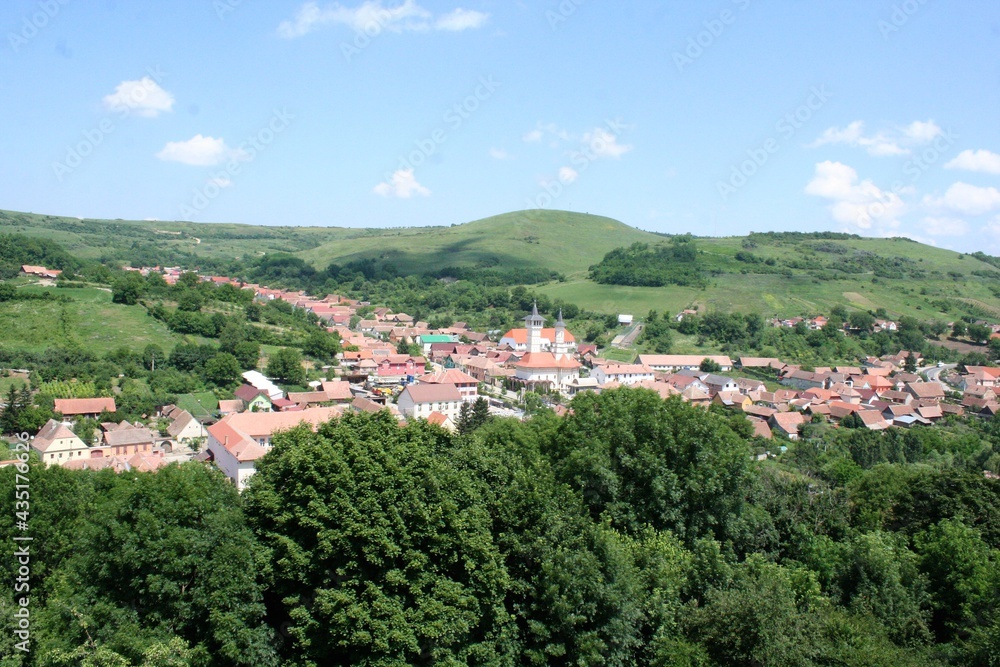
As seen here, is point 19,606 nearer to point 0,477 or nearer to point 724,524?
point 0,477

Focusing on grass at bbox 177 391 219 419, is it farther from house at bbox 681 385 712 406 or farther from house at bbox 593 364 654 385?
house at bbox 681 385 712 406

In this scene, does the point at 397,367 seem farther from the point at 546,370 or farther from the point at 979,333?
the point at 979,333

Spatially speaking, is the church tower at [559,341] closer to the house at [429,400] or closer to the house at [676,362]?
the house at [676,362]

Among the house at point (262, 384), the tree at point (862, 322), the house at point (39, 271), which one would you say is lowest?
the house at point (262, 384)

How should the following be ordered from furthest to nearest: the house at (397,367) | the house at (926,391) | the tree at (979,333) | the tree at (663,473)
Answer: the tree at (979,333) < the house at (926,391) < the house at (397,367) < the tree at (663,473)

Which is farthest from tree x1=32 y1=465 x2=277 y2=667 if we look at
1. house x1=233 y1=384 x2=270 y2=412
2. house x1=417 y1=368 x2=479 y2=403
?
house x1=417 y1=368 x2=479 y2=403

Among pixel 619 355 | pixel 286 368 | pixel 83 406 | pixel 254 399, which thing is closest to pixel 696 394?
pixel 619 355

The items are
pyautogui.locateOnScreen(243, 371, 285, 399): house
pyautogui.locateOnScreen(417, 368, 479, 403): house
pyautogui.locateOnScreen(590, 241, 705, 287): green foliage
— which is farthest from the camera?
pyautogui.locateOnScreen(590, 241, 705, 287): green foliage

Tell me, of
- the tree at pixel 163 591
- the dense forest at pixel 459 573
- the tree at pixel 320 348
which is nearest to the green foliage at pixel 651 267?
the tree at pixel 320 348
